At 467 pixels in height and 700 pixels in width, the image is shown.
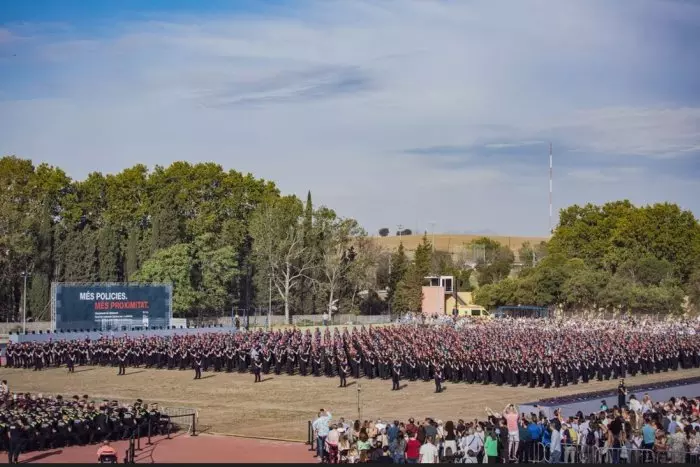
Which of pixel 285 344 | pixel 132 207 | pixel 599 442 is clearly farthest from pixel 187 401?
pixel 132 207

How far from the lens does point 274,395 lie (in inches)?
1280

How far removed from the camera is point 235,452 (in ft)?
70.2

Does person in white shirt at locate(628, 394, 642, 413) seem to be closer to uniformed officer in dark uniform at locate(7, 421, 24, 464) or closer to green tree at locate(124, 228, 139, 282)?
uniformed officer in dark uniform at locate(7, 421, 24, 464)

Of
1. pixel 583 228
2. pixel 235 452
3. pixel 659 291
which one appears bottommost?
pixel 235 452

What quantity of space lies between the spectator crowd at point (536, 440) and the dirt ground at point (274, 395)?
5956 millimetres

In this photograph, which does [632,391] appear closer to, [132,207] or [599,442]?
[599,442]

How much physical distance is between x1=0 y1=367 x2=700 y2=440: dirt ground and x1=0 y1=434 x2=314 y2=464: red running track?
1324mm

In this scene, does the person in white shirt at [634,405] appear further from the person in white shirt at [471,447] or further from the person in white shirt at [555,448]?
the person in white shirt at [471,447]

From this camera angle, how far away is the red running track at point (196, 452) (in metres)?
20.5

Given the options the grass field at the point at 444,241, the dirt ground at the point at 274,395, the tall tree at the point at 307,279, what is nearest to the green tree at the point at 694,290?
the tall tree at the point at 307,279

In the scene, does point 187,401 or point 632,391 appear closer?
point 632,391

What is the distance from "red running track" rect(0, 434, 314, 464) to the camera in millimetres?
20484

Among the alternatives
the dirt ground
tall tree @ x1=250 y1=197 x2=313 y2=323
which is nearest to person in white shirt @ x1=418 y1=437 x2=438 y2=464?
the dirt ground

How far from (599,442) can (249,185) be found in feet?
233
